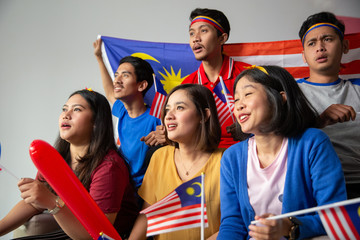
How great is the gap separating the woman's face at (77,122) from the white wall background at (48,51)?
1555mm

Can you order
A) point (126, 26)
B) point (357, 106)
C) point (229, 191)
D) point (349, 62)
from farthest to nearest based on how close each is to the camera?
point (126, 26), point (349, 62), point (357, 106), point (229, 191)

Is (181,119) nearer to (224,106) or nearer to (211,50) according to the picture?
(224,106)

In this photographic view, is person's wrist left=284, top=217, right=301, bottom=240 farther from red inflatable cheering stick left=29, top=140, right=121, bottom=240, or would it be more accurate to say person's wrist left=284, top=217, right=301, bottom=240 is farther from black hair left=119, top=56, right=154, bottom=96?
black hair left=119, top=56, right=154, bottom=96

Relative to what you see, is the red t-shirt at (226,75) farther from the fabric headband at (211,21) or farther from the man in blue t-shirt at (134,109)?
the man in blue t-shirt at (134,109)

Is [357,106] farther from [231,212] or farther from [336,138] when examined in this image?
[231,212]

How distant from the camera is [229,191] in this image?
1307 millimetres

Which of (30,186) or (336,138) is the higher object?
(336,138)

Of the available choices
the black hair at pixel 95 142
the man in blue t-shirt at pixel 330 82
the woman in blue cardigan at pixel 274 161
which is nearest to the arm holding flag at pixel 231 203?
the woman in blue cardigan at pixel 274 161

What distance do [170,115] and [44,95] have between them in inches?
87.5

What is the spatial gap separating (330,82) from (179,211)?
114 centimetres

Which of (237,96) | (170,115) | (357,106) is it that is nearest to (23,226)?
(170,115)

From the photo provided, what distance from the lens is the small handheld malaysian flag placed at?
1.13m

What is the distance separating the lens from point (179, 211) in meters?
1.15

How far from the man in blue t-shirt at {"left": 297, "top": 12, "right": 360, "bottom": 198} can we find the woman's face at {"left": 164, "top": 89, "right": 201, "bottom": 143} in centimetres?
55
